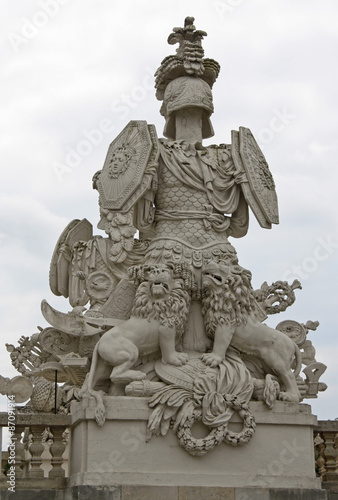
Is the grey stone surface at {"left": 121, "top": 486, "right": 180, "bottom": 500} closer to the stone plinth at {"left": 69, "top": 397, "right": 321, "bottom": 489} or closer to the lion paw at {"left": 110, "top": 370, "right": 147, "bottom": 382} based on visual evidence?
the stone plinth at {"left": 69, "top": 397, "right": 321, "bottom": 489}

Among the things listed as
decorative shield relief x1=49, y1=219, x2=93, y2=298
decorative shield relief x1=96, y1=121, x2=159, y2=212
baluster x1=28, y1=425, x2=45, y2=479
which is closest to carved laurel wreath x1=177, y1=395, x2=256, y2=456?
Answer: baluster x1=28, y1=425, x2=45, y2=479

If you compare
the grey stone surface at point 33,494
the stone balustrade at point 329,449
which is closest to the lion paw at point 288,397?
the stone balustrade at point 329,449

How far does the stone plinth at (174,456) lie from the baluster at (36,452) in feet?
1.44

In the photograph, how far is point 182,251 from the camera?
918cm

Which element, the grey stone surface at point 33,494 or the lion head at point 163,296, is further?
the lion head at point 163,296

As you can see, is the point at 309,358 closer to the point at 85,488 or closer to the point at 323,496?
the point at 323,496

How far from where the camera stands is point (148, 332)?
8812mm

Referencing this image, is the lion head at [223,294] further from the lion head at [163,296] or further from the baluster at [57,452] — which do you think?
the baluster at [57,452]

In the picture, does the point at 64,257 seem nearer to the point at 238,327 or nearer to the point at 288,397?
the point at 238,327

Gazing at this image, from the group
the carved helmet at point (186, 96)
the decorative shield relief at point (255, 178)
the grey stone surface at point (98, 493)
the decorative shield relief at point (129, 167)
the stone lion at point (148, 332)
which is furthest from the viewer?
the carved helmet at point (186, 96)

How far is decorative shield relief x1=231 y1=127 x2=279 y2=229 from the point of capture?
966 centimetres

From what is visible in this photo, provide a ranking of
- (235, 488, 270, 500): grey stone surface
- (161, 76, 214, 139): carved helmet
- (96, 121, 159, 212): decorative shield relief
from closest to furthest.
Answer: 1. (235, 488, 270, 500): grey stone surface
2. (96, 121, 159, 212): decorative shield relief
3. (161, 76, 214, 139): carved helmet

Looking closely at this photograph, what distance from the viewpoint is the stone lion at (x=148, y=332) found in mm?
8711

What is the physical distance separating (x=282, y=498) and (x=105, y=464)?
1.87 m
